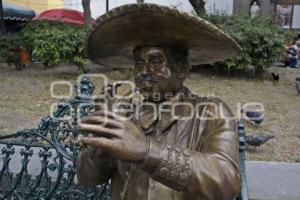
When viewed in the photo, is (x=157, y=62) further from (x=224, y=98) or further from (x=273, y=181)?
(x=224, y=98)

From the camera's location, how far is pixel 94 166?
164 cm

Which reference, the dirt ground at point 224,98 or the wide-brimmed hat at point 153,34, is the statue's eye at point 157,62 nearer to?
the wide-brimmed hat at point 153,34

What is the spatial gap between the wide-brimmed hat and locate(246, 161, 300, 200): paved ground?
5.41ft

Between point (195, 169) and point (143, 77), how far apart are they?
373 mm

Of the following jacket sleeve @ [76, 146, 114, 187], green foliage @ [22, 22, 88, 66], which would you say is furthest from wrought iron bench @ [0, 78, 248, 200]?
green foliage @ [22, 22, 88, 66]

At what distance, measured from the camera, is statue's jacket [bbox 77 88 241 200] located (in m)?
1.33

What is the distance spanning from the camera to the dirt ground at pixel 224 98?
5.89m

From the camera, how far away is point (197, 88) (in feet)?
29.2

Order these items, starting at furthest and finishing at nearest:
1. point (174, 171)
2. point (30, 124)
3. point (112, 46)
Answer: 1. point (30, 124)
2. point (112, 46)
3. point (174, 171)

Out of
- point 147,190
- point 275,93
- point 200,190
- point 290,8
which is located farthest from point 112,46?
point 290,8

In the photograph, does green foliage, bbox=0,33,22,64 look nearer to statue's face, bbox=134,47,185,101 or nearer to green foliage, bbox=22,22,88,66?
green foliage, bbox=22,22,88,66

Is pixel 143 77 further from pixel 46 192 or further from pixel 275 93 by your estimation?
pixel 275 93

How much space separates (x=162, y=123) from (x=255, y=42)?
27.5 ft

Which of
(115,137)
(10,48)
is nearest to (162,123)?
(115,137)
